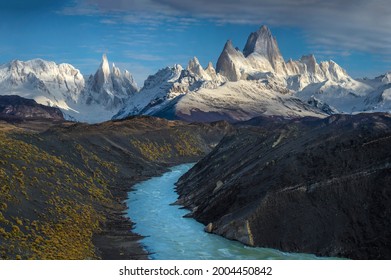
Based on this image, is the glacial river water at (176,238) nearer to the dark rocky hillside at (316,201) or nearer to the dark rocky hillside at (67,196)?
the dark rocky hillside at (316,201)

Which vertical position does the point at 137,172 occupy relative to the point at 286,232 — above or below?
below

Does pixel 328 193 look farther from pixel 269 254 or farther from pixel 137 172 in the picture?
pixel 137 172

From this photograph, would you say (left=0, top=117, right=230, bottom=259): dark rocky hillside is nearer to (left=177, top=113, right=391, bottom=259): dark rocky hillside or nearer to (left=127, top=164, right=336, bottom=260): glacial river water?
(left=127, top=164, right=336, bottom=260): glacial river water

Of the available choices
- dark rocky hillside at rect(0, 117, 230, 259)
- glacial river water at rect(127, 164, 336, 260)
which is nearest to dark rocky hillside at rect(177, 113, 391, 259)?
glacial river water at rect(127, 164, 336, 260)

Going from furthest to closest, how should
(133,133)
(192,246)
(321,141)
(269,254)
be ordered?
(133,133) → (321,141) → (192,246) → (269,254)

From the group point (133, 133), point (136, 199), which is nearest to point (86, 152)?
point (136, 199)

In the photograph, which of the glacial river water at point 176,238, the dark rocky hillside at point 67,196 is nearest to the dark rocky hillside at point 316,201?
the glacial river water at point 176,238

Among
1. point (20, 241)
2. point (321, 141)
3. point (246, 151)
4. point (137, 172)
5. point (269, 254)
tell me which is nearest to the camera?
point (20, 241)
